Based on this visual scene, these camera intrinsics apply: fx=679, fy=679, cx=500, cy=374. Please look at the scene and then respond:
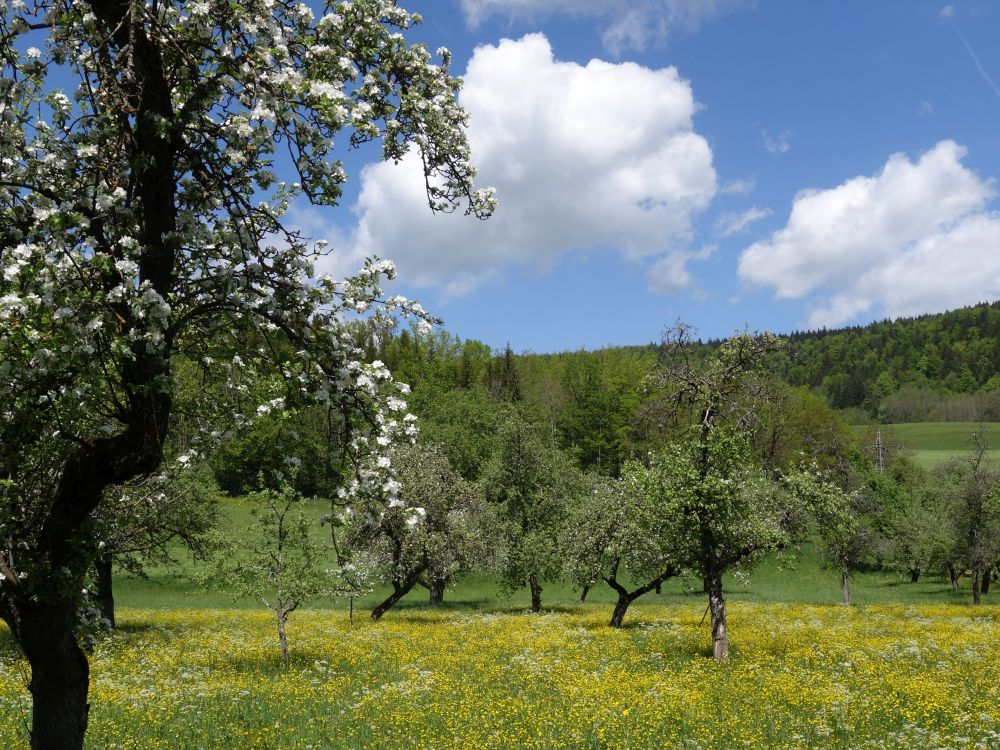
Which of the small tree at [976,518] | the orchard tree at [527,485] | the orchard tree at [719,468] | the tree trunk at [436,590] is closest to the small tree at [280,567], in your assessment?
the orchard tree at [719,468]

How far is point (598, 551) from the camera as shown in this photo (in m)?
31.5

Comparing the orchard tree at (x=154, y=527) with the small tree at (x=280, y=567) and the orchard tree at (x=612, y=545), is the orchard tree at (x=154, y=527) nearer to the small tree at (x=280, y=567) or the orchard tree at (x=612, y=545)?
the small tree at (x=280, y=567)

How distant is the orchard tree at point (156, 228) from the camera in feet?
16.7

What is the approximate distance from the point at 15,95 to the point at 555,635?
85.5 feet

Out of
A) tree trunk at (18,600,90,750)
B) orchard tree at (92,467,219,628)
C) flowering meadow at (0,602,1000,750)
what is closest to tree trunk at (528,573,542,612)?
flowering meadow at (0,602,1000,750)

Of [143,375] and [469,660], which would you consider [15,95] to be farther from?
[469,660]

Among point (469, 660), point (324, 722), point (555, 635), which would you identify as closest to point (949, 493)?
point (555, 635)

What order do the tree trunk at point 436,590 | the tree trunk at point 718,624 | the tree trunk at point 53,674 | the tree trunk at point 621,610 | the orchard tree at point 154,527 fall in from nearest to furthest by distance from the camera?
Answer: the tree trunk at point 53,674 → the orchard tree at point 154,527 → the tree trunk at point 718,624 → the tree trunk at point 621,610 → the tree trunk at point 436,590

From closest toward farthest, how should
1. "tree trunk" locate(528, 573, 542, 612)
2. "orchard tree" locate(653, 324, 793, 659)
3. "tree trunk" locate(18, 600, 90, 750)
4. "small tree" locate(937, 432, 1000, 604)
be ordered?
"tree trunk" locate(18, 600, 90, 750) < "orchard tree" locate(653, 324, 793, 659) < "tree trunk" locate(528, 573, 542, 612) < "small tree" locate(937, 432, 1000, 604)

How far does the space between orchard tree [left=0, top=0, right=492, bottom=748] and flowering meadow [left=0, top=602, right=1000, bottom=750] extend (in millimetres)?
2509

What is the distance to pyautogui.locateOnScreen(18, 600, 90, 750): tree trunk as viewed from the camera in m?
6.97

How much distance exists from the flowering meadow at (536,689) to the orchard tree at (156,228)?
8.23ft

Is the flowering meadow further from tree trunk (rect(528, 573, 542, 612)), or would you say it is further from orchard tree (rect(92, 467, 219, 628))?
tree trunk (rect(528, 573, 542, 612))

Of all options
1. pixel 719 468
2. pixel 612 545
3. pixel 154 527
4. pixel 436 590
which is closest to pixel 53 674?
pixel 154 527
